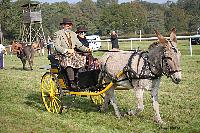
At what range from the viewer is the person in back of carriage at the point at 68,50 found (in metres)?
9.27

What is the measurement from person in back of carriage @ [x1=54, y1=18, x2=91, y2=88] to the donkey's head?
2450mm

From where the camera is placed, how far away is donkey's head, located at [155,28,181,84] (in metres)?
7.45

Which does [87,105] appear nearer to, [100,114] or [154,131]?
[100,114]

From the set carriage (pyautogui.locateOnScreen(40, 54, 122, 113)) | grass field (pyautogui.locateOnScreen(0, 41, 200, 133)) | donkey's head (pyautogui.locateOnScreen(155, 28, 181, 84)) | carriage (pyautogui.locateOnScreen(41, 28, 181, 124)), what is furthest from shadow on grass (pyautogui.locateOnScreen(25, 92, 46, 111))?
donkey's head (pyautogui.locateOnScreen(155, 28, 181, 84))

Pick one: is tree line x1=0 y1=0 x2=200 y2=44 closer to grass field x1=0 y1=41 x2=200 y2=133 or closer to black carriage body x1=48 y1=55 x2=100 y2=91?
grass field x1=0 y1=41 x2=200 y2=133

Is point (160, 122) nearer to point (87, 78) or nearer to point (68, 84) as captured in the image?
point (87, 78)

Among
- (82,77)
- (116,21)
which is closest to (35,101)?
(82,77)

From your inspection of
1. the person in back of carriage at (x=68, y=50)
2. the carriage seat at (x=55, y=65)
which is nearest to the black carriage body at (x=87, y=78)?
the person in back of carriage at (x=68, y=50)

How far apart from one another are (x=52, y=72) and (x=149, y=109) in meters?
2.65

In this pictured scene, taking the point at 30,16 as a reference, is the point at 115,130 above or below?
below

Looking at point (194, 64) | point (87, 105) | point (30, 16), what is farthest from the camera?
point (30, 16)

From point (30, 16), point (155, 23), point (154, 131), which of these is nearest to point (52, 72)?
point (154, 131)

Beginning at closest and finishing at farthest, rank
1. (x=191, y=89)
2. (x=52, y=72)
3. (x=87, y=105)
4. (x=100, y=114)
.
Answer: (x=100, y=114) < (x=52, y=72) < (x=87, y=105) < (x=191, y=89)

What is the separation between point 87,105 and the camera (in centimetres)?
1062
